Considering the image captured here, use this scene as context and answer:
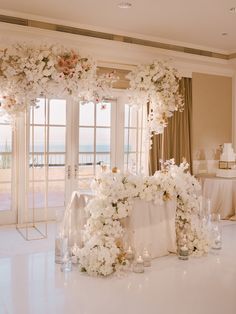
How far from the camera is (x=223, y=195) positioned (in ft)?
21.9

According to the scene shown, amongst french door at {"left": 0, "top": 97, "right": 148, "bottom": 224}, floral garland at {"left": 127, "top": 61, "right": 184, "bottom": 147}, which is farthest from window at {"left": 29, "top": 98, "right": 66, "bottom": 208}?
floral garland at {"left": 127, "top": 61, "right": 184, "bottom": 147}

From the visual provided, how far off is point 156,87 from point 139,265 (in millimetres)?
3330

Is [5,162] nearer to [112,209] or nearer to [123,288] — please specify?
[112,209]

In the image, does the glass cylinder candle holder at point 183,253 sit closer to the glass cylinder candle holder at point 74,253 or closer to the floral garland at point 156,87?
the glass cylinder candle holder at point 74,253

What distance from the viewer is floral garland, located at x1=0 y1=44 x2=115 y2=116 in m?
5.01

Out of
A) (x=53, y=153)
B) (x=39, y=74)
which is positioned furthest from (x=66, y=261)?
(x=53, y=153)

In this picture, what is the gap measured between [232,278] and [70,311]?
1618 millimetres

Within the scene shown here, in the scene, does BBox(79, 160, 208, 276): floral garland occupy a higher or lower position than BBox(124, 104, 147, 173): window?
lower

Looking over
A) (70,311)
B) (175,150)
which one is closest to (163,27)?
(175,150)

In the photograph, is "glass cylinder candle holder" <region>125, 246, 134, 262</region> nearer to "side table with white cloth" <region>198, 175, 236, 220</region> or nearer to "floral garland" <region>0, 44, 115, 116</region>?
"floral garland" <region>0, 44, 115, 116</region>

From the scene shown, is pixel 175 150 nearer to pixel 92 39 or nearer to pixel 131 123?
pixel 131 123

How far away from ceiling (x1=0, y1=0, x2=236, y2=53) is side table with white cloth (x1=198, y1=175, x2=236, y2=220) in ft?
8.03

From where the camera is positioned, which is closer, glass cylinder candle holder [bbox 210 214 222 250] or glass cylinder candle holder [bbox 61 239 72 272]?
glass cylinder candle holder [bbox 61 239 72 272]

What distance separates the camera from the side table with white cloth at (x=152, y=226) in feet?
13.2
